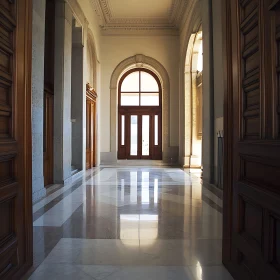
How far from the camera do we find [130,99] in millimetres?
15883

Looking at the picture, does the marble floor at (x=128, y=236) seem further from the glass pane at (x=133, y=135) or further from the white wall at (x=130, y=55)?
the glass pane at (x=133, y=135)

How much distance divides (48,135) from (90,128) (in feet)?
14.4

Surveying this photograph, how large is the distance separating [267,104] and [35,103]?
4383 mm

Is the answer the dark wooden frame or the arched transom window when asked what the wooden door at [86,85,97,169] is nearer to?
the dark wooden frame

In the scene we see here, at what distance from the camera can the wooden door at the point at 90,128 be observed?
10.9 m

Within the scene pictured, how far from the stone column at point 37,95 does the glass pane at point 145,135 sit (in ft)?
34.6

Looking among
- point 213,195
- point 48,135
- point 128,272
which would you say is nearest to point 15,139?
point 128,272

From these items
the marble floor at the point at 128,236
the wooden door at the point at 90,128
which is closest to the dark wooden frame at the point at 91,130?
the wooden door at the point at 90,128

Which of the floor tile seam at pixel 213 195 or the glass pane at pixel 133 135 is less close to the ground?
the glass pane at pixel 133 135

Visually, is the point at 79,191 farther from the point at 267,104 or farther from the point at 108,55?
the point at 108,55

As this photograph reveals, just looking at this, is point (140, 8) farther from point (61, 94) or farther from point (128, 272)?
point (128, 272)

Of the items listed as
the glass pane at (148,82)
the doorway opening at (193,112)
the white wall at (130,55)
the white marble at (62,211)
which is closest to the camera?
the white marble at (62,211)

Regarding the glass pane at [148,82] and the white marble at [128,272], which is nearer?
the white marble at [128,272]

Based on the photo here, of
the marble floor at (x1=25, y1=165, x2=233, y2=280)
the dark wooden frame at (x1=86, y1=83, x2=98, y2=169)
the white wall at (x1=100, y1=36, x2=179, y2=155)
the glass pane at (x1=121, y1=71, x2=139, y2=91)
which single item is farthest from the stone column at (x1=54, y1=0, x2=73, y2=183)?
the glass pane at (x1=121, y1=71, x2=139, y2=91)
